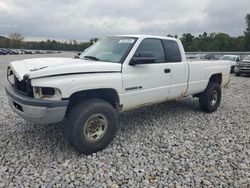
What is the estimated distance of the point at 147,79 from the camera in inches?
174

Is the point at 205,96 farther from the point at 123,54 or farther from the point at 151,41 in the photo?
the point at 123,54

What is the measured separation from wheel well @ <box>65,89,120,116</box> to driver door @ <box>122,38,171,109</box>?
171mm

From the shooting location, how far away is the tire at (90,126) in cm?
354

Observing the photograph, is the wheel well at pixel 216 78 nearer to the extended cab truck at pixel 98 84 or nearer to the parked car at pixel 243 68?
the extended cab truck at pixel 98 84

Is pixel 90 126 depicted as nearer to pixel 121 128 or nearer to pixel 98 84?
pixel 98 84

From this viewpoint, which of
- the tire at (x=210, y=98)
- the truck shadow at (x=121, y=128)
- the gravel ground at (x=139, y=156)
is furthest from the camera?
the tire at (x=210, y=98)

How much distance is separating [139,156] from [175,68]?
2.12 metres

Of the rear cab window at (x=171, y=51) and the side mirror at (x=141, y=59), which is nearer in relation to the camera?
the side mirror at (x=141, y=59)

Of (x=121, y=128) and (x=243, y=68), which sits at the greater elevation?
(x=243, y=68)

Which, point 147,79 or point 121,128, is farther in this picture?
point 121,128

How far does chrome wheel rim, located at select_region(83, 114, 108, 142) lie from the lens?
3.69 meters

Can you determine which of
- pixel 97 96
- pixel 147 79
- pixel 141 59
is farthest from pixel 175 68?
pixel 97 96

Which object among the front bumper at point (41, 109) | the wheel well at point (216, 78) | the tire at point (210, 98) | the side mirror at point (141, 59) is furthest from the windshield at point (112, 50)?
the wheel well at point (216, 78)

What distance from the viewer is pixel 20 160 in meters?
3.57
